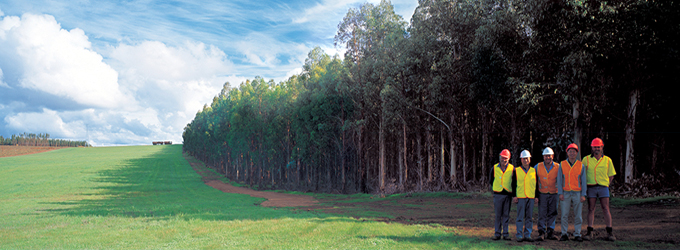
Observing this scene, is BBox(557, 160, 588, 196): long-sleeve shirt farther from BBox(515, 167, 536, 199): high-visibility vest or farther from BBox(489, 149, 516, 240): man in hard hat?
BBox(489, 149, 516, 240): man in hard hat

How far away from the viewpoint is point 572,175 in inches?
361

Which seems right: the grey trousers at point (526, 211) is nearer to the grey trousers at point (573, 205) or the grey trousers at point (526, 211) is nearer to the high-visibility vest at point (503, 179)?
the high-visibility vest at point (503, 179)

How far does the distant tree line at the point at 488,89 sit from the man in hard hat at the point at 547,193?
9.43 m

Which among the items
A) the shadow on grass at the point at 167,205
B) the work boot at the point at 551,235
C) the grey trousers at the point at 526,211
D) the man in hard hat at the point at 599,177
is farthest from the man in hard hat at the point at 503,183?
the shadow on grass at the point at 167,205

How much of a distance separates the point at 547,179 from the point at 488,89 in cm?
1240

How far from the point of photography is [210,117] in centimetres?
7025

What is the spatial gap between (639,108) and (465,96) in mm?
8983

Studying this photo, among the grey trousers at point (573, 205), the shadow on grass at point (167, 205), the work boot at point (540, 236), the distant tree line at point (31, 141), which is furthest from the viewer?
the distant tree line at point (31, 141)

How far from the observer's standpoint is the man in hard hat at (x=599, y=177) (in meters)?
9.12

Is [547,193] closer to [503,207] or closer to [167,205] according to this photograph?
[503,207]

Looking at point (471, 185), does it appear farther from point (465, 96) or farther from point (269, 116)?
point (269, 116)

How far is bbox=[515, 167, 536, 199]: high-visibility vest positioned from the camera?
917cm

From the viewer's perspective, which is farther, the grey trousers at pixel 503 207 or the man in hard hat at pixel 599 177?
the grey trousers at pixel 503 207

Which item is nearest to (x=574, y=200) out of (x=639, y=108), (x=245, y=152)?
(x=639, y=108)
